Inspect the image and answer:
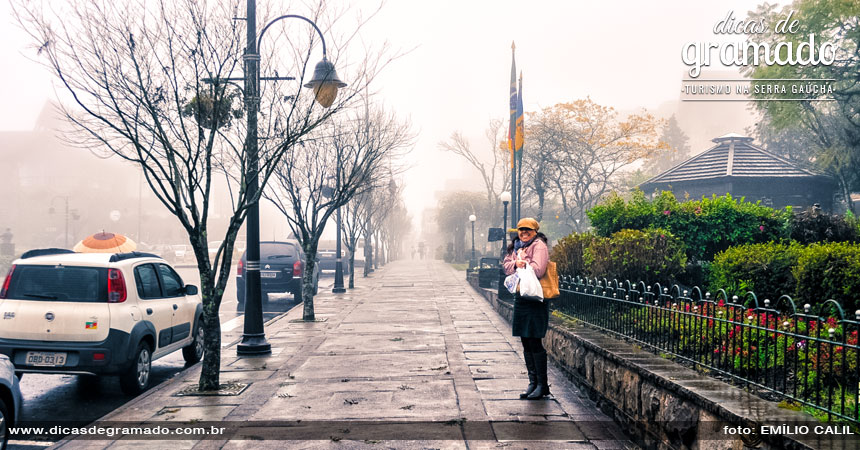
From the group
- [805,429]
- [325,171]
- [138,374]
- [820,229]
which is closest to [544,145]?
[325,171]

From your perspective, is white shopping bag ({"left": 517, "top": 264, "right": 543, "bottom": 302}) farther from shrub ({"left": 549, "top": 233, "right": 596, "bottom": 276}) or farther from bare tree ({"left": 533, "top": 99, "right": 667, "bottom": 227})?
bare tree ({"left": 533, "top": 99, "right": 667, "bottom": 227})

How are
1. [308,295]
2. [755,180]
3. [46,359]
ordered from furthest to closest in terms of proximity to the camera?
[755,180] < [308,295] < [46,359]

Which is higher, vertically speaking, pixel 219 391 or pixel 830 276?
pixel 830 276

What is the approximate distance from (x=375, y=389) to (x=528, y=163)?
1571 inches

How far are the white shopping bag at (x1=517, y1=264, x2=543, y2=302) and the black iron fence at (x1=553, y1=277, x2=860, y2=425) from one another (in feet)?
4.09

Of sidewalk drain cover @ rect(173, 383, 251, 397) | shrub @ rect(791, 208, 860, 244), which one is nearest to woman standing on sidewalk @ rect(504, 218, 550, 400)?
sidewalk drain cover @ rect(173, 383, 251, 397)

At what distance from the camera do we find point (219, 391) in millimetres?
7820

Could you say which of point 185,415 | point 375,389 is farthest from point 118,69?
point 375,389

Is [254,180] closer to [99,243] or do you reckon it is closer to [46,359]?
[46,359]

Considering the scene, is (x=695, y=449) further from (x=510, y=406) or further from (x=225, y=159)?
(x=225, y=159)

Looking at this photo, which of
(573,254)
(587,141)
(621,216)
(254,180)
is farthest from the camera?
(587,141)

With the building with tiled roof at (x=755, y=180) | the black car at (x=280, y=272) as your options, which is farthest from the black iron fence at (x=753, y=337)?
the building with tiled roof at (x=755, y=180)

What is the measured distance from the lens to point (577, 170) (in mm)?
46062

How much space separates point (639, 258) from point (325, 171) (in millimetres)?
11916
